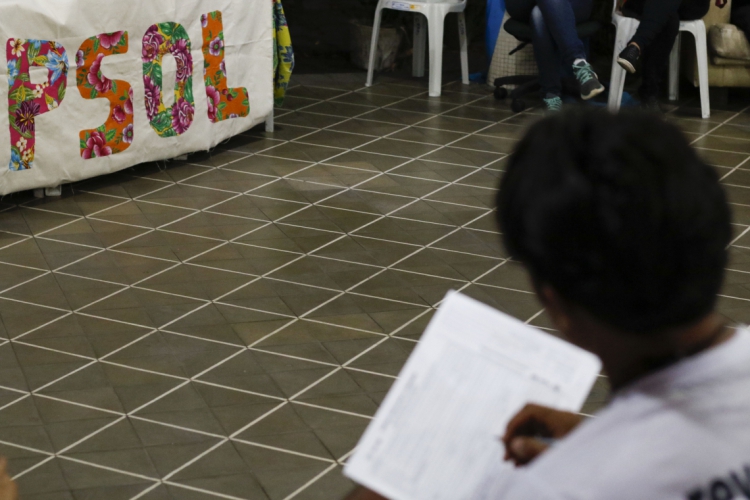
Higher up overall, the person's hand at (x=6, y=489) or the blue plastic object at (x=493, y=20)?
the blue plastic object at (x=493, y=20)

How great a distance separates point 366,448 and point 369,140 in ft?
12.3

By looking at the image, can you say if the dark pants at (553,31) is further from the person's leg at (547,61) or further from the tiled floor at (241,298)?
Result: the tiled floor at (241,298)

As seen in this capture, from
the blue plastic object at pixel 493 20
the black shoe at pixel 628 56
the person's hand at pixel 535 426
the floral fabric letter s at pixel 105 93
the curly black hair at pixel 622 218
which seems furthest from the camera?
the blue plastic object at pixel 493 20

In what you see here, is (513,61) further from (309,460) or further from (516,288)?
(309,460)

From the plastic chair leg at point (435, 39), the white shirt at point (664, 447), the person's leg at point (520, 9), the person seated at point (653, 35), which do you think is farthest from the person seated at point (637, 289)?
the plastic chair leg at point (435, 39)

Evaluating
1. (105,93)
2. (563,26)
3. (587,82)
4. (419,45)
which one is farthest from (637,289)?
(419,45)

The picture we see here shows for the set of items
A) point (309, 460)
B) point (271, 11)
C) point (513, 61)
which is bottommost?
point (309, 460)

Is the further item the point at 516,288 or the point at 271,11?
the point at 271,11

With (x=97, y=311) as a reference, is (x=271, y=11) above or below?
above

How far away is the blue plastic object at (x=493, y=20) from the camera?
17.9 ft

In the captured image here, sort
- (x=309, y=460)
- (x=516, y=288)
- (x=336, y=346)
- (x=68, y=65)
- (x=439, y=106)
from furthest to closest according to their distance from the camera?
(x=439, y=106) < (x=68, y=65) < (x=516, y=288) < (x=336, y=346) < (x=309, y=460)

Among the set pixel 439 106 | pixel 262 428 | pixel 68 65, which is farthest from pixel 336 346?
pixel 439 106

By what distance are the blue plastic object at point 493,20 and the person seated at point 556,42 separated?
47 centimetres

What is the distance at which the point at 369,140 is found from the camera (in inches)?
177
